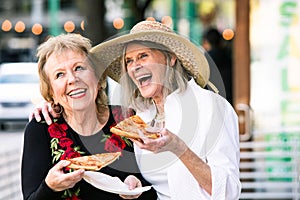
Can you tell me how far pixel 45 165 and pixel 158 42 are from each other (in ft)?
1.84

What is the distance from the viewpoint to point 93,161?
2.33 meters

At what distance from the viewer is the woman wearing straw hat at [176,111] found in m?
2.24

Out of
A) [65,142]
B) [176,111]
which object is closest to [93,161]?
[65,142]

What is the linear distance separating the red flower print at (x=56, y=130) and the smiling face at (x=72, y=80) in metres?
0.07

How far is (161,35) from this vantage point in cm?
244

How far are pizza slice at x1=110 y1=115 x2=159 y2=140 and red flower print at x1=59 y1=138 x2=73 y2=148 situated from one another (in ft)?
1.01

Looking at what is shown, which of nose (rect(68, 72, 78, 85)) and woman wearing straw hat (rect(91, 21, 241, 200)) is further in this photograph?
nose (rect(68, 72, 78, 85))

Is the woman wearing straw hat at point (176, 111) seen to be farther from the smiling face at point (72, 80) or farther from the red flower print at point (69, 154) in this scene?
the red flower print at point (69, 154)

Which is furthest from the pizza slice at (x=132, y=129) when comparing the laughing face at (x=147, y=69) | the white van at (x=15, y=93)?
the white van at (x=15, y=93)

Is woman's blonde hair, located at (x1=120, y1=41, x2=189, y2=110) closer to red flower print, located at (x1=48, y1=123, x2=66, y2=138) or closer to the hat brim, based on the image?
the hat brim

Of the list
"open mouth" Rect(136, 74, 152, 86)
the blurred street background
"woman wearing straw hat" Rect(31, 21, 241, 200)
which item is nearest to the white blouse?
"woman wearing straw hat" Rect(31, 21, 241, 200)

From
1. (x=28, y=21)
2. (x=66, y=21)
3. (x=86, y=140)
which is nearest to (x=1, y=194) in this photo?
(x=86, y=140)

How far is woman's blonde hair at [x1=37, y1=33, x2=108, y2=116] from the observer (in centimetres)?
255

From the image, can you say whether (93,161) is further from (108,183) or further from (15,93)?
(15,93)
